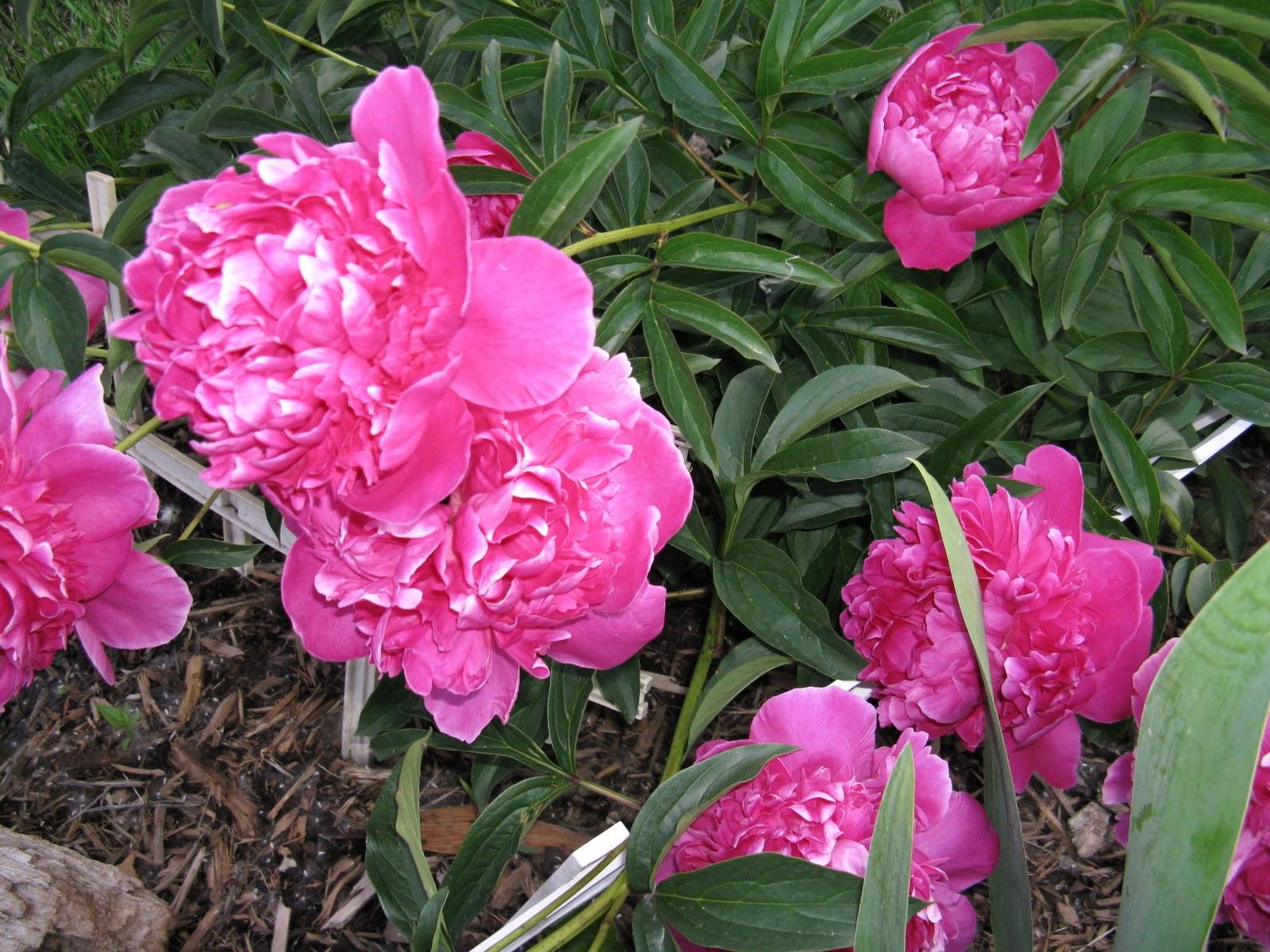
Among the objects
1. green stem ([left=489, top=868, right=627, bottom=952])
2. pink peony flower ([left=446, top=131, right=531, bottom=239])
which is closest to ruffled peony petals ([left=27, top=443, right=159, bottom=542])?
pink peony flower ([left=446, top=131, right=531, bottom=239])

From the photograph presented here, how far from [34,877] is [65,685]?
2.13 ft

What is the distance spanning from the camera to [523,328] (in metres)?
0.64

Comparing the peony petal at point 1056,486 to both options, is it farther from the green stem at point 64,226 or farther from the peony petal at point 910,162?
the green stem at point 64,226

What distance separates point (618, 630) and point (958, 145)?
0.60 meters

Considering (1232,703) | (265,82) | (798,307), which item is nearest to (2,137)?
(265,82)

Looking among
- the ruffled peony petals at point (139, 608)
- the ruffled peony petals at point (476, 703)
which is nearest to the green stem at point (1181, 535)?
the ruffled peony petals at point (476, 703)

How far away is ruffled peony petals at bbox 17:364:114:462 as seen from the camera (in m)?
0.92

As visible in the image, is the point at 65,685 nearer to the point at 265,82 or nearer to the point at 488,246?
the point at 265,82

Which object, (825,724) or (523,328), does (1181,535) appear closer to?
(825,724)

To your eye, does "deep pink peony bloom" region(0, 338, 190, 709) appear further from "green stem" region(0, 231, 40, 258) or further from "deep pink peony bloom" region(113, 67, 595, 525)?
"deep pink peony bloom" region(113, 67, 595, 525)

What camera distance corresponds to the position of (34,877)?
1.23 meters

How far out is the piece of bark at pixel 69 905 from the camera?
3.90 ft

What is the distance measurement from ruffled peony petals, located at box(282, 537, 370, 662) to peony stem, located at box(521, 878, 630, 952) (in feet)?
1.20

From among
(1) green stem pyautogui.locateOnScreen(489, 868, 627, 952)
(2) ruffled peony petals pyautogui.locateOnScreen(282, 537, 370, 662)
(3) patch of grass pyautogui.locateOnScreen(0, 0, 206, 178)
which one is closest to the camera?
(2) ruffled peony petals pyautogui.locateOnScreen(282, 537, 370, 662)
